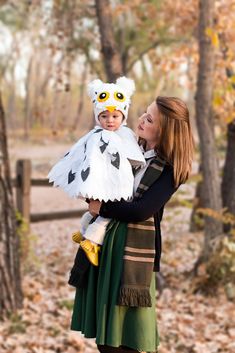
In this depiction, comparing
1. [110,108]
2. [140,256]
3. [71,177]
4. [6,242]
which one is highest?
[110,108]

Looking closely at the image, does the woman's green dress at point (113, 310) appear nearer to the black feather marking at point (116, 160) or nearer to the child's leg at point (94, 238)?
the child's leg at point (94, 238)

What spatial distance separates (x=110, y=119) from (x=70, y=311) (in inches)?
124

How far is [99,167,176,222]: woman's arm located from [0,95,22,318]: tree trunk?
2.39m

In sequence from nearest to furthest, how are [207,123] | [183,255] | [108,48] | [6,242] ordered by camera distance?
1. [6,242]
2. [207,123]
3. [108,48]
4. [183,255]

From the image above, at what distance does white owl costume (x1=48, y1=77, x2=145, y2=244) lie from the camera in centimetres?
243

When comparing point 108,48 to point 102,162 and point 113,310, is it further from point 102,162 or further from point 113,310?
point 113,310

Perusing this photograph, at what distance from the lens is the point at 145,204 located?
248 cm

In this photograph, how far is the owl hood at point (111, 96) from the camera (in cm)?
257

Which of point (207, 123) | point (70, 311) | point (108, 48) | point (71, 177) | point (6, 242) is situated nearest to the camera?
point (71, 177)

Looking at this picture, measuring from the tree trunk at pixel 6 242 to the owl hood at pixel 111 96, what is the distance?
2.27 meters

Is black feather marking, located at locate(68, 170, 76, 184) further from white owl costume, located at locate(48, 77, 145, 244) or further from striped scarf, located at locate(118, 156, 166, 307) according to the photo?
striped scarf, located at locate(118, 156, 166, 307)

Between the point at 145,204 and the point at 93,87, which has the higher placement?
the point at 93,87

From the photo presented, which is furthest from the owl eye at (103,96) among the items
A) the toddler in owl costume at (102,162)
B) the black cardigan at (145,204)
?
the black cardigan at (145,204)

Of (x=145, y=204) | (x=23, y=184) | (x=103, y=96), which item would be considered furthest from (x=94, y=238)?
(x=23, y=184)
